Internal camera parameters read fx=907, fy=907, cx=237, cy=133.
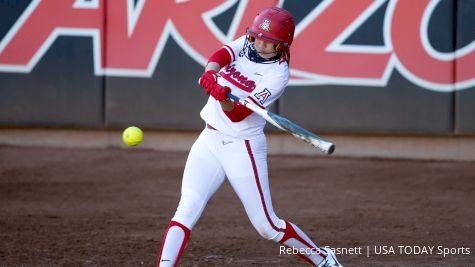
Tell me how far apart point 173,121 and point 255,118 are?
17.6 ft

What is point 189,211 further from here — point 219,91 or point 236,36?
point 236,36

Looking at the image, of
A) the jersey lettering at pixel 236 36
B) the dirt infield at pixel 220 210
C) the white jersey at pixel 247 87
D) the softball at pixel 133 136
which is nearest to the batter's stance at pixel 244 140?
the white jersey at pixel 247 87

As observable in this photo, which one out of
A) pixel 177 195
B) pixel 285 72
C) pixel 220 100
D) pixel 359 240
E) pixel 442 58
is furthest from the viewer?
pixel 442 58

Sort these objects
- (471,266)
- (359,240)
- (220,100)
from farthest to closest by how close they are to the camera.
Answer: (359,240) < (471,266) < (220,100)

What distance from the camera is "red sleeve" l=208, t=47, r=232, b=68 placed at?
584 centimetres

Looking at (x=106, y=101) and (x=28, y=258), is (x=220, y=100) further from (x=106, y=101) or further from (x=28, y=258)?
(x=106, y=101)

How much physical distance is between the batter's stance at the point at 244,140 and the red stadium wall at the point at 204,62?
4.98m

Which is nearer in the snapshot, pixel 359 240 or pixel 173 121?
pixel 359 240

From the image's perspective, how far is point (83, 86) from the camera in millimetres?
11180

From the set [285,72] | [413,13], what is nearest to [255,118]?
[285,72]

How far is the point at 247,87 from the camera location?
19.2 ft

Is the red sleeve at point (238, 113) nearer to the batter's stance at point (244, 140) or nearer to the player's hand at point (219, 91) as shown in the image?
the batter's stance at point (244, 140)

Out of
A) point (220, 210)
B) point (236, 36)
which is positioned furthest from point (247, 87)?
point (236, 36)

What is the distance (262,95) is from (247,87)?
0.49 ft
